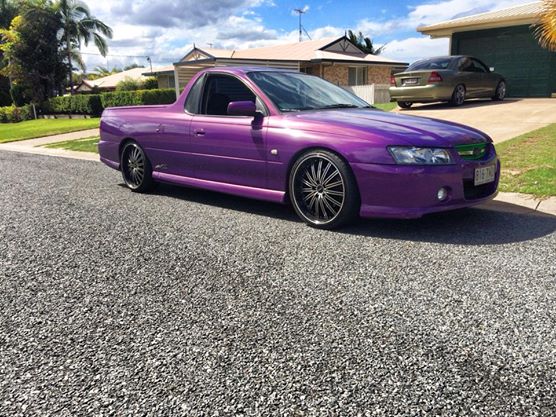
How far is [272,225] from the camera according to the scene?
4496 millimetres

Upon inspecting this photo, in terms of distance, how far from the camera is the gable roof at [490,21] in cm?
1691

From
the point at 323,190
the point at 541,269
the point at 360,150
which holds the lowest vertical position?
the point at 541,269

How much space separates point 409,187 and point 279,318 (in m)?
1.77

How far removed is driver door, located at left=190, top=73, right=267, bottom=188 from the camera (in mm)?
4660

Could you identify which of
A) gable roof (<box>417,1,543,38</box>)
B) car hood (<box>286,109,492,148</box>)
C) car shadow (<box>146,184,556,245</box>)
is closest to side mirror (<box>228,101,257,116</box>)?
car hood (<box>286,109,492,148</box>)

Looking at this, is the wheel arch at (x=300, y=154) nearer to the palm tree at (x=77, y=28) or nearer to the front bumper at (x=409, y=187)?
the front bumper at (x=409, y=187)

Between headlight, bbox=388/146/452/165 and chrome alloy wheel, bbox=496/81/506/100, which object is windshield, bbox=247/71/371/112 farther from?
chrome alloy wheel, bbox=496/81/506/100

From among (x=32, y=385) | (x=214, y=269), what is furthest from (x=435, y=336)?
(x=32, y=385)

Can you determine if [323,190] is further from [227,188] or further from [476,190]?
[476,190]

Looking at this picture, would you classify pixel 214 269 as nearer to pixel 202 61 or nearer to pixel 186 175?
pixel 186 175

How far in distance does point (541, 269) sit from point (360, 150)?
158 centimetres

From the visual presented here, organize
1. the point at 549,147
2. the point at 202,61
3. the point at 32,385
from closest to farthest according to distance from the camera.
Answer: the point at 32,385, the point at 549,147, the point at 202,61

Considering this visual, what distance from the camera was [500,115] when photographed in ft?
38.9

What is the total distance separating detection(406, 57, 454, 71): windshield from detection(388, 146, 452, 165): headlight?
10.4 metres
